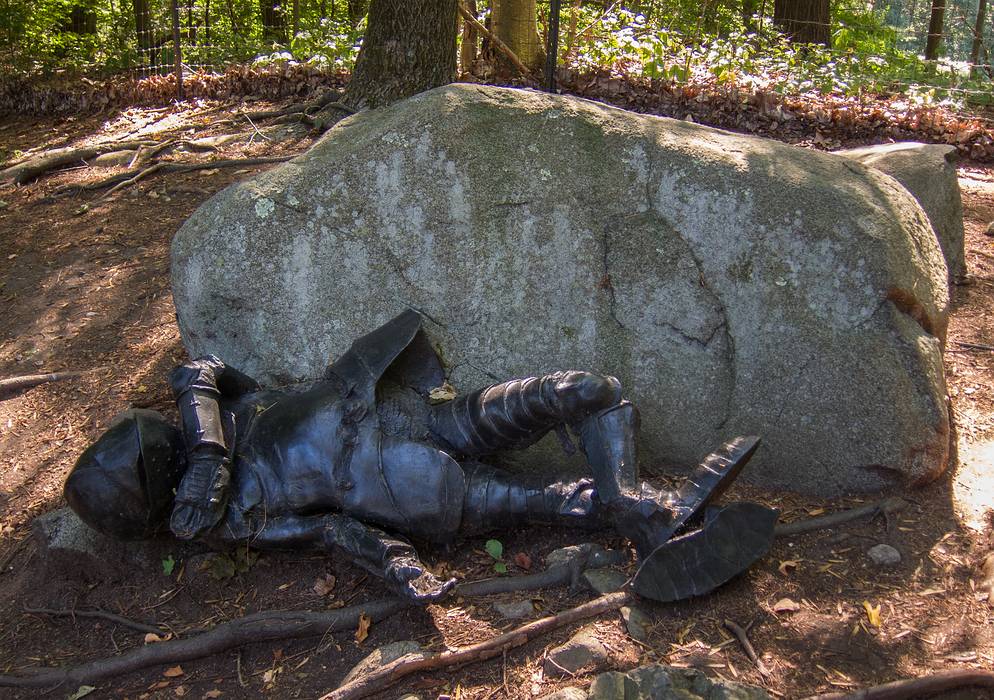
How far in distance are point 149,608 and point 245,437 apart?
829 millimetres

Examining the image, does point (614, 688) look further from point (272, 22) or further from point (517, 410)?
point (272, 22)

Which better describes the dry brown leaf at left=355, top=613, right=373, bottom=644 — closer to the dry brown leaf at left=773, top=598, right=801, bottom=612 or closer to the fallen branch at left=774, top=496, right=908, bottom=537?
the dry brown leaf at left=773, top=598, right=801, bottom=612

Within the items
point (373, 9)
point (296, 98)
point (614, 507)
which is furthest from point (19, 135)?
point (614, 507)

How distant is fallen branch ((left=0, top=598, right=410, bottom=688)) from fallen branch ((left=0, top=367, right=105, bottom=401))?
222cm

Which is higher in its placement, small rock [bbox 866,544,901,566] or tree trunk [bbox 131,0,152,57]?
tree trunk [bbox 131,0,152,57]

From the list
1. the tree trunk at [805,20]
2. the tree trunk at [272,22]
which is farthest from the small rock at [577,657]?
the tree trunk at [272,22]

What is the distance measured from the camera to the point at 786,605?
2.89m

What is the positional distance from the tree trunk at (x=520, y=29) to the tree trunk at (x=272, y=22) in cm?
524

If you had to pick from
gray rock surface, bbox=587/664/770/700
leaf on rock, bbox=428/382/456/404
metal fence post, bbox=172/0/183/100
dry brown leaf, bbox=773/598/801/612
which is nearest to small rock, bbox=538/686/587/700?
gray rock surface, bbox=587/664/770/700

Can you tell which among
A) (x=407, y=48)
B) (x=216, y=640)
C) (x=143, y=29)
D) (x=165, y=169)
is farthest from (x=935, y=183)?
(x=143, y=29)

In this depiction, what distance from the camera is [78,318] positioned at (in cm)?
555

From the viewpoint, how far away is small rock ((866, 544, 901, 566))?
3.10m

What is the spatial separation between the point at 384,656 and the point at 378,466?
813 millimetres

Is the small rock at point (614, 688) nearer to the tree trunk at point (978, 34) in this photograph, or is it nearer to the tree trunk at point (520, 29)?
the tree trunk at point (520, 29)
